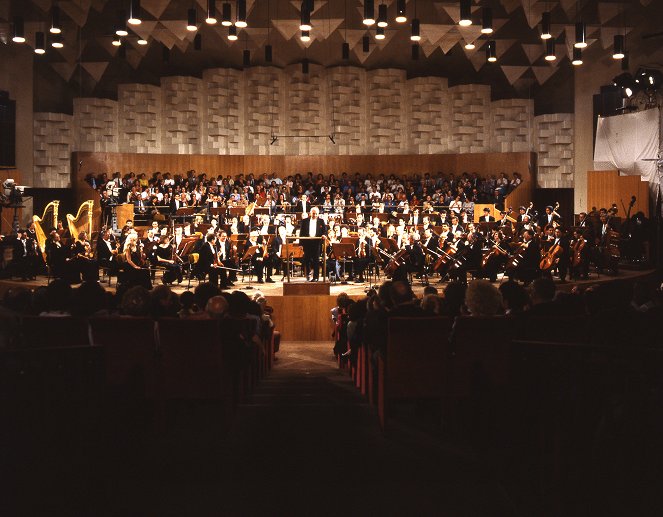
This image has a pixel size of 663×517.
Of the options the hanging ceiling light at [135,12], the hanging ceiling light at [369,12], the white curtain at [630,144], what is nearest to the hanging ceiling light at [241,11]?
the hanging ceiling light at [135,12]

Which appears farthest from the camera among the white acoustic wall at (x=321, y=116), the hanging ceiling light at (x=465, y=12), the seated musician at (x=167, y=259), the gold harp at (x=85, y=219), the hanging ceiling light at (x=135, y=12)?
the white acoustic wall at (x=321, y=116)

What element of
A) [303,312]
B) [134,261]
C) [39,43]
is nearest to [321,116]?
[39,43]

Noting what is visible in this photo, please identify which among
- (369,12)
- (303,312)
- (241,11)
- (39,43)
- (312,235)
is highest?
(39,43)

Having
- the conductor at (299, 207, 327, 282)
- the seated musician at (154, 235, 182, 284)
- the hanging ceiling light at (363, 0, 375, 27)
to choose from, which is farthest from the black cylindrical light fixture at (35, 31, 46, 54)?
the hanging ceiling light at (363, 0, 375, 27)

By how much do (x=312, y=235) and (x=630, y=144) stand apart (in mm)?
8594

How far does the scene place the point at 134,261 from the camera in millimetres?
12031

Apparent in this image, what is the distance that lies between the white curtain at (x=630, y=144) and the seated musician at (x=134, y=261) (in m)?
11.1

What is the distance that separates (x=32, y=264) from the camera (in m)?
13.5

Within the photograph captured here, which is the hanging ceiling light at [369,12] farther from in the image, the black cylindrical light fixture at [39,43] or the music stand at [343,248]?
the black cylindrical light fixture at [39,43]

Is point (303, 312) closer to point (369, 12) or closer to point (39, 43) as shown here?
point (369, 12)

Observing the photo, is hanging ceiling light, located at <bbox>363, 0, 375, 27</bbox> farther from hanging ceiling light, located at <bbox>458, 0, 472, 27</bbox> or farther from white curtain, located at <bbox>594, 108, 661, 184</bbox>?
white curtain, located at <bbox>594, 108, 661, 184</bbox>

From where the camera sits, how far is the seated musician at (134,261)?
1169cm

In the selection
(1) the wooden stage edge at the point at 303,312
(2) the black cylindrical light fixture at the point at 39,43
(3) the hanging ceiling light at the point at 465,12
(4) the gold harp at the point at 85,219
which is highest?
(2) the black cylindrical light fixture at the point at 39,43

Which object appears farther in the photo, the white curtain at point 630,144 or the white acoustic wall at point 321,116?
the white acoustic wall at point 321,116
